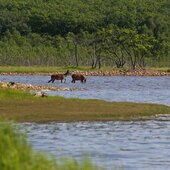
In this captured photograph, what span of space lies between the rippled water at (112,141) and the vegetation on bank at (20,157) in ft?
25.0

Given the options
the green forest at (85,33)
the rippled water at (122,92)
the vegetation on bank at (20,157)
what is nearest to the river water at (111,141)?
the vegetation on bank at (20,157)

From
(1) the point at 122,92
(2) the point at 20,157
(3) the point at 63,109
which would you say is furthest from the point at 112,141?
(1) the point at 122,92

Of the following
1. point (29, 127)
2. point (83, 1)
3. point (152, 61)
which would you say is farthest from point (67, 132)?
point (83, 1)

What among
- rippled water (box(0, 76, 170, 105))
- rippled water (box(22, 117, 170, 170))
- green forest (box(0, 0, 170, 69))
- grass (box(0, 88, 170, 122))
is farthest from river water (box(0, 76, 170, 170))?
green forest (box(0, 0, 170, 69))

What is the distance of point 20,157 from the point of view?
32.3ft

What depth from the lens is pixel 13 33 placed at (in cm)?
15838

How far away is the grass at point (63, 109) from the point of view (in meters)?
29.2

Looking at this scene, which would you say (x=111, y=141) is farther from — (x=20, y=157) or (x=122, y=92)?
(x=122, y=92)

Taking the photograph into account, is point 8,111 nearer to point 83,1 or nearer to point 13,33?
point 13,33

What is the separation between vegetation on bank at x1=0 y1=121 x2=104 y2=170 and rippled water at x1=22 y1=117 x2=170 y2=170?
300 inches

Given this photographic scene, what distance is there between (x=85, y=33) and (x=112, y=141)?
13455 centimetres

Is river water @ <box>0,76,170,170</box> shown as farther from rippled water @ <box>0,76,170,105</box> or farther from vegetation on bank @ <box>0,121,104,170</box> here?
rippled water @ <box>0,76,170,105</box>

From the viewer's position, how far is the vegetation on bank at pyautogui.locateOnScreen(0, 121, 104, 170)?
9.60m

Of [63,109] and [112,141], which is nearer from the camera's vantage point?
[112,141]
